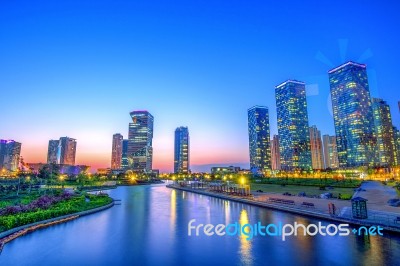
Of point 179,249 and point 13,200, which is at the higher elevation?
point 13,200

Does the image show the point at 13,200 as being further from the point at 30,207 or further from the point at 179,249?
the point at 179,249

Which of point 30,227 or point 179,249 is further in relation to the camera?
point 30,227

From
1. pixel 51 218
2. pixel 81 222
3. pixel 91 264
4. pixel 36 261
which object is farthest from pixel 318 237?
pixel 51 218

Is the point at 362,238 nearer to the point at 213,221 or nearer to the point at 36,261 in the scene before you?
the point at 213,221

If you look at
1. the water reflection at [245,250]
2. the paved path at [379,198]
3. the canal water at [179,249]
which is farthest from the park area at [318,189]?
the water reflection at [245,250]

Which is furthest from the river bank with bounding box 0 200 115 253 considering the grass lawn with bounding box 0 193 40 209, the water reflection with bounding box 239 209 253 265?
the water reflection with bounding box 239 209 253 265

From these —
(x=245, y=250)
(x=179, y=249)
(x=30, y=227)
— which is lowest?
(x=179, y=249)

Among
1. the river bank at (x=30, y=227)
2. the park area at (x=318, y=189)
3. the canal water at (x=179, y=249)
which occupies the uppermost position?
the park area at (x=318, y=189)

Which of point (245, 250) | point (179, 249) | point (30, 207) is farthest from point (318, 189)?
point (30, 207)

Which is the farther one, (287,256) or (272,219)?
(272,219)

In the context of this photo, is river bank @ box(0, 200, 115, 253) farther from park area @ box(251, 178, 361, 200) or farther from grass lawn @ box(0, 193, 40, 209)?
park area @ box(251, 178, 361, 200)

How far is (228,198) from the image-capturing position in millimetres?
50750

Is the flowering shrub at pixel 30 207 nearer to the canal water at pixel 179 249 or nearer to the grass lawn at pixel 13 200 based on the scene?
the grass lawn at pixel 13 200

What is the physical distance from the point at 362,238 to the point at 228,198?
32237 mm
